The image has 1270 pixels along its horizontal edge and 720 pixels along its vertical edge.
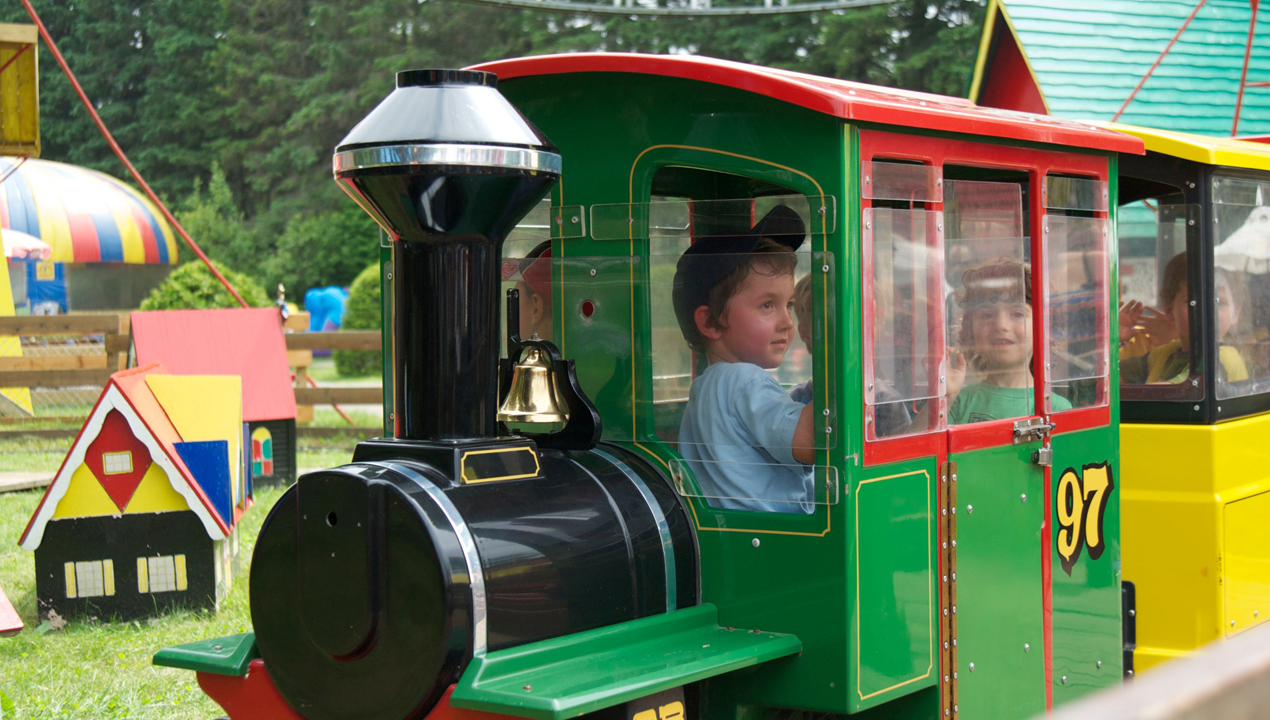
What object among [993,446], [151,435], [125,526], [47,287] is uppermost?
[47,287]

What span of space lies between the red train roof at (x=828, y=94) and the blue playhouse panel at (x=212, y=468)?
3.78 metres

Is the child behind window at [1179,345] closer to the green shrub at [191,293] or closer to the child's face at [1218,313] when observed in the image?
the child's face at [1218,313]

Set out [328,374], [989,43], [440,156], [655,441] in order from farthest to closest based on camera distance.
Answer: [328,374], [989,43], [655,441], [440,156]

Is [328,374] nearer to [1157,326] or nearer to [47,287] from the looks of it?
[47,287]

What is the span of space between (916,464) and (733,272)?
26.6 inches

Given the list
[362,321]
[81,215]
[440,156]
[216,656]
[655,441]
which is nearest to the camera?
[440,156]

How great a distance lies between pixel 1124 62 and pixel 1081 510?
10.0 m

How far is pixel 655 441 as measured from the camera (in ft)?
11.0

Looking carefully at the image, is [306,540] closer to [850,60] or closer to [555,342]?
[555,342]

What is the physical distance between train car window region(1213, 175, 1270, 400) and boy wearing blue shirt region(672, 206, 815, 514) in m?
2.52

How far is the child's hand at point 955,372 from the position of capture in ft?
11.5

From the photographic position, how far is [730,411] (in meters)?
3.26

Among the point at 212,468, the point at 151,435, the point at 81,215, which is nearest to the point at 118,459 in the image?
the point at 151,435

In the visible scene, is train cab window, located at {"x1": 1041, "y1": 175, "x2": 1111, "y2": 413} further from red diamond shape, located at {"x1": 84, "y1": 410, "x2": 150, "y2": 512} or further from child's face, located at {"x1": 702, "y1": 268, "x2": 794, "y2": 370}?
red diamond shape, located at {"x1": 84, "y1": 410, "x2": 150, "y2": 512}
